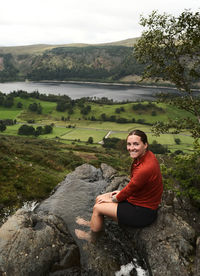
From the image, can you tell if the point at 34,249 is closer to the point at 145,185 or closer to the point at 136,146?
the point at 145,185

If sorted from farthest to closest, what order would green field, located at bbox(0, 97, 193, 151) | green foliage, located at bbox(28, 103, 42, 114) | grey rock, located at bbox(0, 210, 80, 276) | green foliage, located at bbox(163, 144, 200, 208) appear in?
green foliage, located at bbox(28, 103, 42, 114) → green field, located at bbox(0, 97, 193, 151) → green foliage, located at bbox(163, 144, 200, 208) → grey rock, located at bbox(0, 210, 80, 276)

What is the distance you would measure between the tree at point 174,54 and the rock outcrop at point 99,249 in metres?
9.03

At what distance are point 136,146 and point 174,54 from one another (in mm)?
10354

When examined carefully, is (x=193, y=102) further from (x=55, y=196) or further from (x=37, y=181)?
(x=37, y=181)

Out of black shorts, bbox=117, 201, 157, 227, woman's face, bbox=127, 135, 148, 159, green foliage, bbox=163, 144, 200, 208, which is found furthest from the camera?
green foliage, bbox=163, 144, 200, 208

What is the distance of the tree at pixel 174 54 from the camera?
13.5 m

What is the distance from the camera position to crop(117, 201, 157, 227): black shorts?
7.24 m

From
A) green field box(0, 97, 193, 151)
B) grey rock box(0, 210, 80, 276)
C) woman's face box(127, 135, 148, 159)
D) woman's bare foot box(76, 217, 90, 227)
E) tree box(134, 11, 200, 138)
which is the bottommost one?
green field box(0, 97, 193, 151)

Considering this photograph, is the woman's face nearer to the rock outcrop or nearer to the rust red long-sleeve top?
the rust red long-sleeve top

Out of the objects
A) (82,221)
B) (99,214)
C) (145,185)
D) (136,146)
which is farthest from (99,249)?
(136,146)

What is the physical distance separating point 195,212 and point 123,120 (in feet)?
550

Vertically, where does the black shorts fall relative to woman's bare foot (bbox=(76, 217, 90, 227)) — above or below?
above

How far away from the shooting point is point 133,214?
725 cm

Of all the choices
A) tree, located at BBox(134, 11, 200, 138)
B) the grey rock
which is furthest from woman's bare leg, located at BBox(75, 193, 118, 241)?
tree, located at BBox(134, 11, 200, 138)
